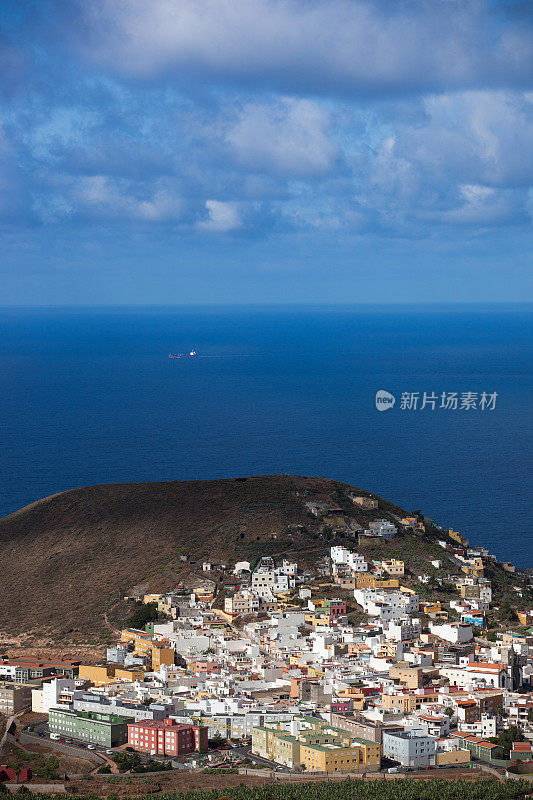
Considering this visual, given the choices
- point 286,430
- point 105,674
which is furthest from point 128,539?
point 286,430

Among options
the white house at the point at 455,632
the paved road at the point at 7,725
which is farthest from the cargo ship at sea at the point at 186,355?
the paved road at the point at 7,725

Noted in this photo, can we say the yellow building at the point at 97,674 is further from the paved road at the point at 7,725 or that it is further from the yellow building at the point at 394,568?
the yellow building at the point at 394,568

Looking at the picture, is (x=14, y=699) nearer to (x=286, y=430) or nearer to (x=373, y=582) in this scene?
(x=373, y=582)

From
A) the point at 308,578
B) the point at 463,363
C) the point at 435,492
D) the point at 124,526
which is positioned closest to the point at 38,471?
the point at 435,492

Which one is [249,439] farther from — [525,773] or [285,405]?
[525,773]

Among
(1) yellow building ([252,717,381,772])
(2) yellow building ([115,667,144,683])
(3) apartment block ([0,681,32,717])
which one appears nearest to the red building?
(1) yellow building ([252,717,381,772])
